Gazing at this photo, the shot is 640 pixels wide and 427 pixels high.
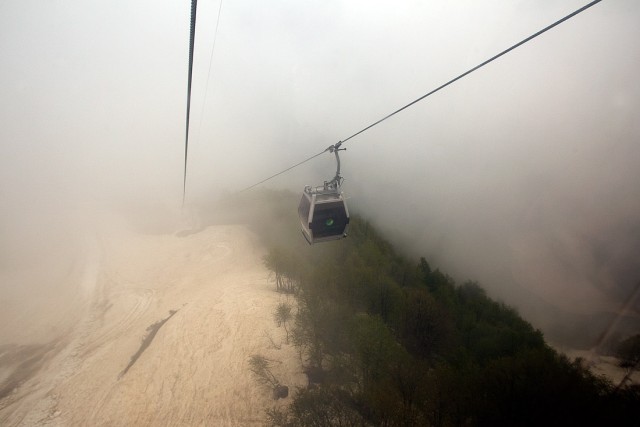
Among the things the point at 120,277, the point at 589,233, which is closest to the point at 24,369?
the point at 120,277

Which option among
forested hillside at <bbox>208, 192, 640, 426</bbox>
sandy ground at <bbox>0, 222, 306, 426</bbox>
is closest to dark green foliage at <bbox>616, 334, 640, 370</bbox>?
forested hillside at <bbox>208, 192, 640, 426</bbox>

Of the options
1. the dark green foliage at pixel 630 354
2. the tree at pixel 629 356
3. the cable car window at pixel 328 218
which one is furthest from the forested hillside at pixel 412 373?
the dark green foliage at pixel 630 354

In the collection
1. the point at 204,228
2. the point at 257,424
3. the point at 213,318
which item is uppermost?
the point at 204,228

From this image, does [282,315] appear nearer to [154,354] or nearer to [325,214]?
[154,354]

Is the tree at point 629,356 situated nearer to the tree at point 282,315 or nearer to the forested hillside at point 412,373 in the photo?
the forested hillside at point 412,373

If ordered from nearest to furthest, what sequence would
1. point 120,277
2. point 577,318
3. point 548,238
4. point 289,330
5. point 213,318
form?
point 289,330, point 213,318, point 120,277, point 577,318, point 548,238

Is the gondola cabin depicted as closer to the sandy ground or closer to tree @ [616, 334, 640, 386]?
the sandy ground

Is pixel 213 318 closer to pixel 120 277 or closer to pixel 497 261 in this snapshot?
pixel 120 277

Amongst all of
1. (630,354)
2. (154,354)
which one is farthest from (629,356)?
(154,354)
